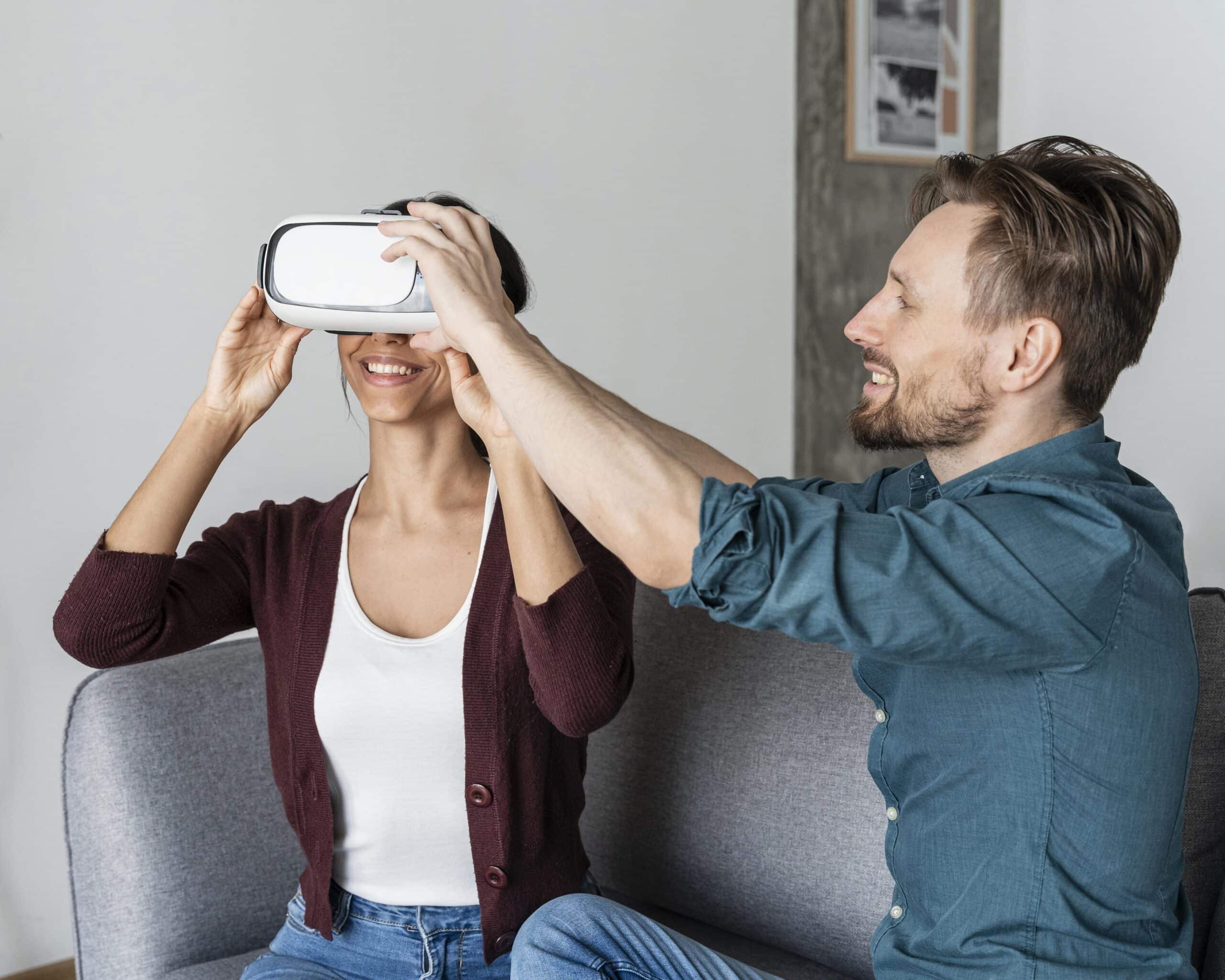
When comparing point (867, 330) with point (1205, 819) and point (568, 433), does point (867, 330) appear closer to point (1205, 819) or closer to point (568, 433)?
point (568, 433)

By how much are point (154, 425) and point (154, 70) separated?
651mm

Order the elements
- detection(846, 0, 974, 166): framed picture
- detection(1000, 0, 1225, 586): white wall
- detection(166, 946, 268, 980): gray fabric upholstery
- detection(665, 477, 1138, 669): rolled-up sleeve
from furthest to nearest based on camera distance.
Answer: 1. detection(846, 0, 974, 166): framed picture
2. detection(1000, 0, 1225, 586): white wall
3. detection(166, 946, 268, 980): gray fabric upholstery
4. detection(665, 477, 1138, 669): rolled-up sleeve

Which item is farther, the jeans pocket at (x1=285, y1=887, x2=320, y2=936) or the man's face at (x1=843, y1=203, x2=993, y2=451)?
the jeans pocket at (x1=285, y1=887, x2=320, y2=936)

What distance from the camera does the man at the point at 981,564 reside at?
906 mm

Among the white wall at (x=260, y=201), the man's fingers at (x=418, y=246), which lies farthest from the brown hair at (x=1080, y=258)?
the white wall at (x=260, y=201)

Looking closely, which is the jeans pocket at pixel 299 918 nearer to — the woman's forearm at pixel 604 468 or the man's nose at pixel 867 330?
the woman's forearm at pixel 604 468

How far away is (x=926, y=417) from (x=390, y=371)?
67 centimetres

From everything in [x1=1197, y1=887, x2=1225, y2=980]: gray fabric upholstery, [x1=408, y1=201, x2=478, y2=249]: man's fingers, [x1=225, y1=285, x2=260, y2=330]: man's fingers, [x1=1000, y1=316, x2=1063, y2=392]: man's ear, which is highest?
[x1=408, y1=201, x2=478, y2=249]: man's fingers

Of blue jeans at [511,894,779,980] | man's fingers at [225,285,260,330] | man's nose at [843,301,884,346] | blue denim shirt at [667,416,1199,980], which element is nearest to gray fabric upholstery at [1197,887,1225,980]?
blue denim shirt at [667,416,1199,980]

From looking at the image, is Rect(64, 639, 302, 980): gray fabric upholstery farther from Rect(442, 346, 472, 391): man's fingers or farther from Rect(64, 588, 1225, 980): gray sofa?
Rect(442, 346, 472, 391): man's fingers

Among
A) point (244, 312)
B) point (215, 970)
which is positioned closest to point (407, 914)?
point (215, 970)

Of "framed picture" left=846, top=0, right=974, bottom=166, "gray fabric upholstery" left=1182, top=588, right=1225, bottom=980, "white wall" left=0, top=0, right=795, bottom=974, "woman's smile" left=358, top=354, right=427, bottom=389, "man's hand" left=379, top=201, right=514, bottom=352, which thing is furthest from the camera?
"framed picture" left=846, top=0, right=974, bottom=166

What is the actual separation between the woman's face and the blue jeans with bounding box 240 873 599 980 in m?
0.59

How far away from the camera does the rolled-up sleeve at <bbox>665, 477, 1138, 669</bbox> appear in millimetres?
885
